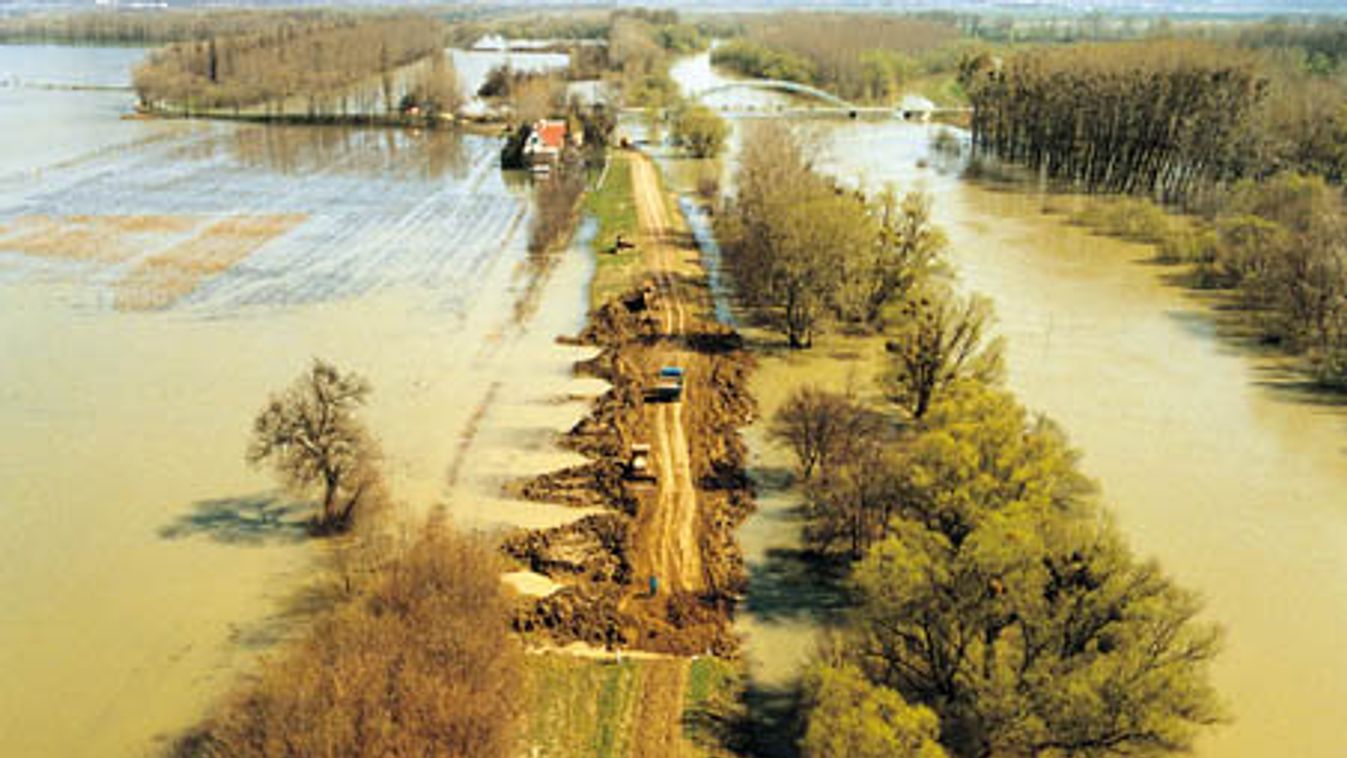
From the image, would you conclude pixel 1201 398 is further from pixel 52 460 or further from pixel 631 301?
pixel 52 460

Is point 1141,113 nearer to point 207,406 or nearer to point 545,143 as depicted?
point 545,143

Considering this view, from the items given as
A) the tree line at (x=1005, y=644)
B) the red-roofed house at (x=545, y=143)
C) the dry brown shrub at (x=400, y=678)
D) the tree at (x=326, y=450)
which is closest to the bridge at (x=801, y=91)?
the red-roofed house at (x=545, y=143)

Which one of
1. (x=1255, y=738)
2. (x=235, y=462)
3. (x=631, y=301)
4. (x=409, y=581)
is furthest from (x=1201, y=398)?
(x=235, y=462)

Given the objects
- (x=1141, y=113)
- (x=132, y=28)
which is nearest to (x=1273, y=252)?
(x=1141, y=113)

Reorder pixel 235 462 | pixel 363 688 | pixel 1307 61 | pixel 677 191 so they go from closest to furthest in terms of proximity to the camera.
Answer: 1. pixel 363 688
2. pixel 235 462
3. pixel 677 191
4. pixel 1307 61

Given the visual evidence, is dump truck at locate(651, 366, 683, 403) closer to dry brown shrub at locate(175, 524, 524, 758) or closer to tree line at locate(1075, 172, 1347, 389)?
dry brown shrub at locate(175, 524, 524, 758)

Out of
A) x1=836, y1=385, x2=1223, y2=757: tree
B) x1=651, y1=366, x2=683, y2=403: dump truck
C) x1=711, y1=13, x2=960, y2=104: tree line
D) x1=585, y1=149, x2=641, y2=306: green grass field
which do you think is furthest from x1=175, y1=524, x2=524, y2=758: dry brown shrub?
x1=711, y1=13, x2=960, y2=104: tree line
